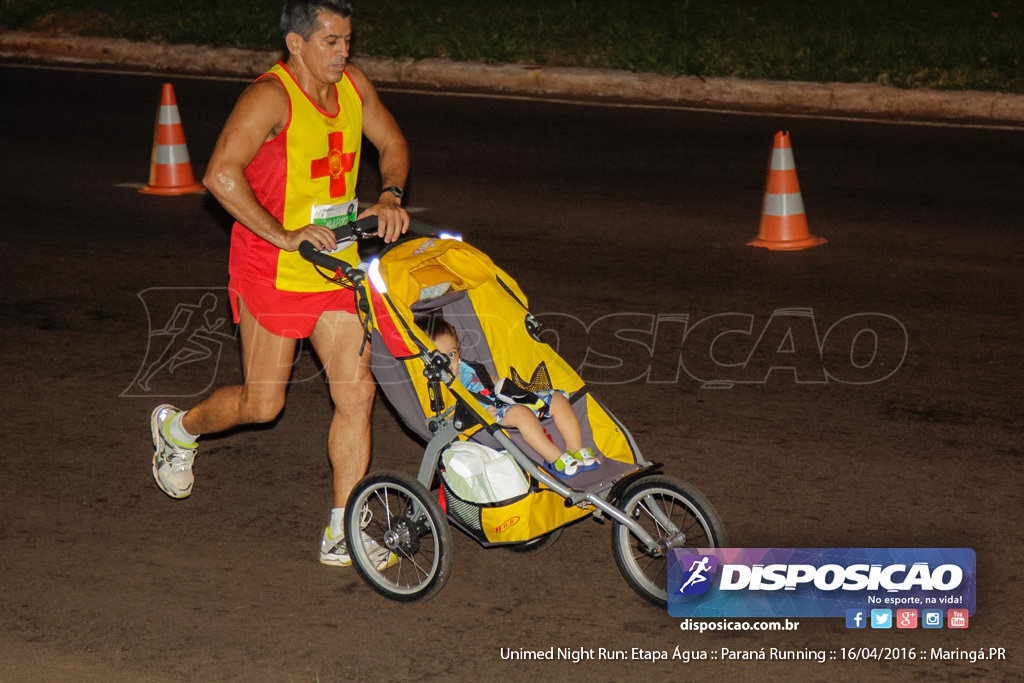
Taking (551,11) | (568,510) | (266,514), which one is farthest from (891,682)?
(551,11)

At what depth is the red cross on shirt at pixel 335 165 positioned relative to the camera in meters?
5.02

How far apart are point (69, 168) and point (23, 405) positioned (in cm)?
542

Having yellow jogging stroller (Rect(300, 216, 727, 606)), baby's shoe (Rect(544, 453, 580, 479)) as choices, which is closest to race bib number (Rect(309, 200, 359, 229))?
yellow jogging stroller (Rect(300, 216, 727, 606))

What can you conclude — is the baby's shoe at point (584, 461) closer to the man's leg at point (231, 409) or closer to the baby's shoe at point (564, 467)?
the baby's shoe at point (564, 467)

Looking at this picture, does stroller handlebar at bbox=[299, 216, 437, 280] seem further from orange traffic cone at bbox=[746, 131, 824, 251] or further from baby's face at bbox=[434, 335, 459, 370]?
orange traffic cone at bbox=[746, 131, 824, 251]

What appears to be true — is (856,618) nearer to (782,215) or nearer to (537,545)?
(537,545)

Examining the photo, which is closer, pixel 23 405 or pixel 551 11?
pixel 23 405

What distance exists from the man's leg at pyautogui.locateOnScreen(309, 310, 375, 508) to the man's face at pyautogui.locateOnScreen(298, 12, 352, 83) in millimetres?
870

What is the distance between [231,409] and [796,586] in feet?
7.13

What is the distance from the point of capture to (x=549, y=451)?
16.1ft

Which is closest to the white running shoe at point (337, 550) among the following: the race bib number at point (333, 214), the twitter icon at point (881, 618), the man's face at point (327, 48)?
the race bib number at point (333, 214)

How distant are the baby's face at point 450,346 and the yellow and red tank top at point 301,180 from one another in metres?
0.42

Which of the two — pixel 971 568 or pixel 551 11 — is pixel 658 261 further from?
pixel 551 11

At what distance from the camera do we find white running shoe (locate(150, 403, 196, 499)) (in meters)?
5.66
